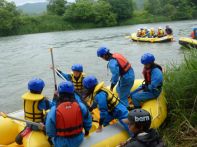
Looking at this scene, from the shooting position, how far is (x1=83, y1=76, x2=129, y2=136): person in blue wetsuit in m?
5.66

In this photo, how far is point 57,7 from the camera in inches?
2007

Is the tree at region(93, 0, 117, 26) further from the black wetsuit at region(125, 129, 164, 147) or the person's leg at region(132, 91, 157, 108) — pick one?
the black wetsuit at region(125, 129, 164, 147)

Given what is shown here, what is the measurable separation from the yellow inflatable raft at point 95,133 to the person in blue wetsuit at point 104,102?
0.44 feet

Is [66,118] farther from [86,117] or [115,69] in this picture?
A: [115,69]

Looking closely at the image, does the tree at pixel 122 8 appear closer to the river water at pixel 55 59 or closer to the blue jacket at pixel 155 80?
the river water at pixel 55 59

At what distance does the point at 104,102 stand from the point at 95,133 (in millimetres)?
492

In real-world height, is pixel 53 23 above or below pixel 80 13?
below

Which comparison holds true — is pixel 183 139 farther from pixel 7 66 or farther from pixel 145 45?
pixel 145 45

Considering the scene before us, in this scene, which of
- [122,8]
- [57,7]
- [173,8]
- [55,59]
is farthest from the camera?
[57,7]

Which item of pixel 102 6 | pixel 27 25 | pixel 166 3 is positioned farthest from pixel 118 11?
pixel 27 25

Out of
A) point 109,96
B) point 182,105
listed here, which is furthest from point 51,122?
point 182,105

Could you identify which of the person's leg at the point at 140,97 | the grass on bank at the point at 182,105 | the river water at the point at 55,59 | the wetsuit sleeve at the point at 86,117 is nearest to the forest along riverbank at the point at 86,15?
the river water at the point at 55,59

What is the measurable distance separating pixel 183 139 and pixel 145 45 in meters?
17.9

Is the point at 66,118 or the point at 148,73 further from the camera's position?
the point at 148,73
